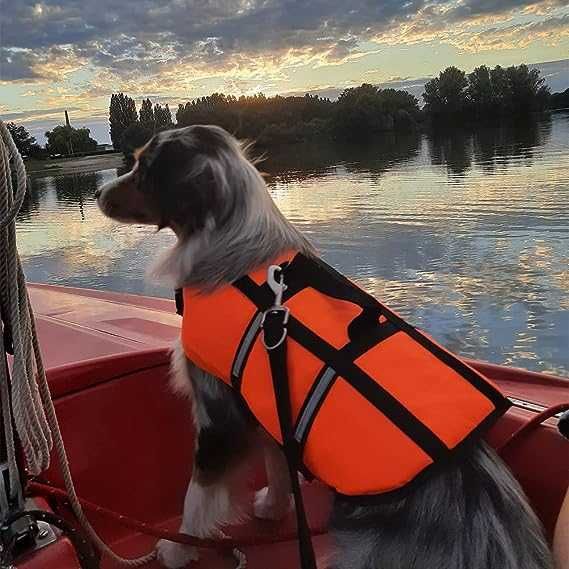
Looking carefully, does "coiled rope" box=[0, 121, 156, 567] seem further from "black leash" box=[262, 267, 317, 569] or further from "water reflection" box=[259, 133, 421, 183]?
"water reflection" box=[259, 133, 421, 183]

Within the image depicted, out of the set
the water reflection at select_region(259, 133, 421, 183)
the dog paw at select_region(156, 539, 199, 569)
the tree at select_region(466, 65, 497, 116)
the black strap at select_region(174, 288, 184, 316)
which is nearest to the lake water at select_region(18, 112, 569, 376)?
the water reflection at select_region(259, 133, 421, 183)

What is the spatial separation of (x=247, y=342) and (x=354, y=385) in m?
0.46

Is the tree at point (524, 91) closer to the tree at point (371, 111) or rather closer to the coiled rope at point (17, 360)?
the tree at point (371, 111)

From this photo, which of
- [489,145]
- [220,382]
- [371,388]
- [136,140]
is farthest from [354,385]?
[489,145]

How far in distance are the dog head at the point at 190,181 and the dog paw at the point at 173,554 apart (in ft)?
4.30

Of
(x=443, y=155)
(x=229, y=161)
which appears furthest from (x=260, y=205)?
(x=443, y=155)

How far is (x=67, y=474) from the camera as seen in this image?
75.0 inches

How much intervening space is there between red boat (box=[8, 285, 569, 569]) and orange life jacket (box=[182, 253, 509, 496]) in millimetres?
493

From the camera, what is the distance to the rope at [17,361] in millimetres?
1581

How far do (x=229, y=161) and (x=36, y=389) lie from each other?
1519mm

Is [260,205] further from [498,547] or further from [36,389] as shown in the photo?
[498,547]

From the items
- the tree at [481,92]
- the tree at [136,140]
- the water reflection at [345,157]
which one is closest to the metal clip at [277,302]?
the tree at [136,140]

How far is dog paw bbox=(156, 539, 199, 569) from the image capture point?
114 inches

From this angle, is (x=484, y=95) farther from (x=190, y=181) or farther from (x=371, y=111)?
(x=190, y=181)
